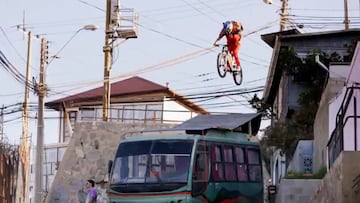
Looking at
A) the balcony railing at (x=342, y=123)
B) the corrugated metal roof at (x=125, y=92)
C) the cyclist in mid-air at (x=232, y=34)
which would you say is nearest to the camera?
the balcony railing at (x=342, y=123)

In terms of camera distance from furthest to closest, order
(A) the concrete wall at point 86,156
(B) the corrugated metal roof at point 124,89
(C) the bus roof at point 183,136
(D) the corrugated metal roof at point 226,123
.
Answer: (B) the corrugated metal roof at point 124,89 → (A) the concrete wall at point 86,156 → (D) the corrugated metal roof at point 226,123 → (C) the bus roof at point 183,136

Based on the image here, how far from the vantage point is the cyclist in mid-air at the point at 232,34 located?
87.4ft

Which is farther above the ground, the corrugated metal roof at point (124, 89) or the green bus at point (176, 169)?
the corrugated metal roof at point (124, 89)

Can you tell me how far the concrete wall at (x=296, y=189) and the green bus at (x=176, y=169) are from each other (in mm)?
1557

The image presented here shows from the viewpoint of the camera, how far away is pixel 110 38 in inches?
1329

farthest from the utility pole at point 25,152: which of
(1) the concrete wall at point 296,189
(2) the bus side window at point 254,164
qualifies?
(1) the concrete wall at point 296,189

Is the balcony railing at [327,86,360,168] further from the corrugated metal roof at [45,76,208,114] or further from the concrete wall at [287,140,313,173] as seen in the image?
the corrugated metal roof at [45,76,208,114]

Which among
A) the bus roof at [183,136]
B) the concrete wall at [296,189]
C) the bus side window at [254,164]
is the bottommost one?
the concrete wall at [296,189]

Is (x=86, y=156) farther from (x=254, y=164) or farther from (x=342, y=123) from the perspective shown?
(x=342, y=123)

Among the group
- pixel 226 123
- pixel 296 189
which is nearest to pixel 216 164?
pixel 226 123

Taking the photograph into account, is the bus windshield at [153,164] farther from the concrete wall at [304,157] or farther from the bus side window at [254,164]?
the concrete wall at [304,157]

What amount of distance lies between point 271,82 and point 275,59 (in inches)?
172

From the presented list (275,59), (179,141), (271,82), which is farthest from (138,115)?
(179,141)

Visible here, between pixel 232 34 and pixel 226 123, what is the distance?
5190mm
